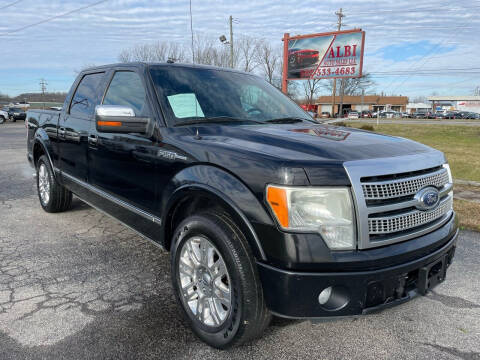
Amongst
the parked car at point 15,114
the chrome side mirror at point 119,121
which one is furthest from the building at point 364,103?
the chrome side mirror at point 119,121

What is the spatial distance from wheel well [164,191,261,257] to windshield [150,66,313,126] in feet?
2.13

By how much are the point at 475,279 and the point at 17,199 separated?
634 centimetres

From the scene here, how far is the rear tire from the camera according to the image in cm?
503

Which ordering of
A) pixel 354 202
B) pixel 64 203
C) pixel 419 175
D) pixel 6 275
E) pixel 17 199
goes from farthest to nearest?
pixel 17 199 < pixel 64 203 < pixel 6 275 < pixel 419 175 < pixel 354 202

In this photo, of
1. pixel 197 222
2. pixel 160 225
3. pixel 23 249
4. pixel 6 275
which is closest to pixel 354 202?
pixel 197 222

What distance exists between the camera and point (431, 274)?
230cm

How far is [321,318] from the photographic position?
2.04 metres

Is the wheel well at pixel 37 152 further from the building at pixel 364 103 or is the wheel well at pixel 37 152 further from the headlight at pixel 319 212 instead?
the building at pixel 364 103

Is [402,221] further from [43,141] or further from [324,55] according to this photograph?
[324,55]

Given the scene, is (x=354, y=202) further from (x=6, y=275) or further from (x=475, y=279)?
(x=6, y=275)

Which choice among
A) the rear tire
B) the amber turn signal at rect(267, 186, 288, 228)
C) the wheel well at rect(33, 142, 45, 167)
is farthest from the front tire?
the wheel well at rect(33, 142, 45, 167)

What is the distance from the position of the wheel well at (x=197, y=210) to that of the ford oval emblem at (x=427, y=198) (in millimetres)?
975

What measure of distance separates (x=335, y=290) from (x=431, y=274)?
2.29 ft

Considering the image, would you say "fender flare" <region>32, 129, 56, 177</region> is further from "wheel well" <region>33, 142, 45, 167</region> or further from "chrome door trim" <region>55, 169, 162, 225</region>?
"chrome door trim" <region>55, 169, 162, 225</region>
